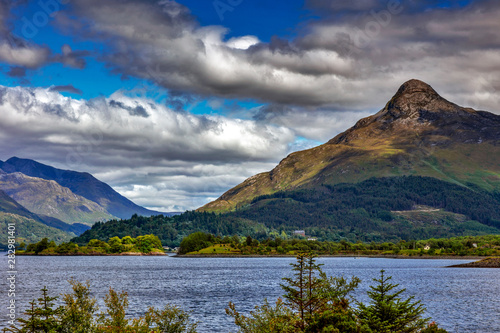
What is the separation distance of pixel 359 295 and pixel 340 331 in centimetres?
8345

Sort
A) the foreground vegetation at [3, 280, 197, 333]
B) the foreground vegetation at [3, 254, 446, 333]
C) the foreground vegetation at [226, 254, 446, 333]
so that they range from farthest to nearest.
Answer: the foreground vegetation at [3, 280, 197, 333]
the foreground vegetation at [3, 254, 446, 333]
the foreground vegetation at [226, 254, 446, 333]

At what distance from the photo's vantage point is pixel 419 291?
132250mm

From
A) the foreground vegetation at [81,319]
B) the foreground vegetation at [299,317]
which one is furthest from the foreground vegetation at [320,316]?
the foreground vegetation at [81,319]

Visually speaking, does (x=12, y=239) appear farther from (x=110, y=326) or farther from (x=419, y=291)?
(x=419, y=291)

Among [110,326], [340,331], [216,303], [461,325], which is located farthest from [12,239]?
[461,325]

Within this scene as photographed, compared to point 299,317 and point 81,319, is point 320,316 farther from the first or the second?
point 81,319

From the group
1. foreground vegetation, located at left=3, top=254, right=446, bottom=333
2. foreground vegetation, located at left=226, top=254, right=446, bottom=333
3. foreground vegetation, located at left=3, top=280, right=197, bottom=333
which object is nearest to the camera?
foreground vegetation, located at left=226, top=254, right=446, bottom=333

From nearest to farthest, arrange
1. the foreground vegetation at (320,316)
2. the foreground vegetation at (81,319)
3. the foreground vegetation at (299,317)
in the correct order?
1. the foreground vegetation at (320,316)
2. the foreground vegetation at (299,317)
3. the foreground vegetation at (81,319)

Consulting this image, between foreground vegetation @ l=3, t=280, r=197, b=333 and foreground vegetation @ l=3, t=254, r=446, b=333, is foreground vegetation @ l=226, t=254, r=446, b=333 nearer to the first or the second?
foreground vegetation @ l=3, t=254, r=446, b=333

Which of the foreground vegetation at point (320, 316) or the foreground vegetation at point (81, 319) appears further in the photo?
the foreground vegetation at point (81, 319)

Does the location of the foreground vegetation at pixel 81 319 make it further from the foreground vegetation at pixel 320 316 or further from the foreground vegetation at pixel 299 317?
the foreground vegetation at pixel 320 316

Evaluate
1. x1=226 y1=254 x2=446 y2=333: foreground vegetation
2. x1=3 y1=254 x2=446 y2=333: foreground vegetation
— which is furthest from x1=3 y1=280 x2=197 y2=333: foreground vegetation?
x1=226 y1=254 x2=446 y2=333: foreground vegetation

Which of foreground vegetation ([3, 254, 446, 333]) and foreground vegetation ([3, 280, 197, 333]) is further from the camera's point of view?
foreground vegetation ([3, 280, 197, 333])

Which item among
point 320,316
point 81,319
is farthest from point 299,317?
point 81,319
